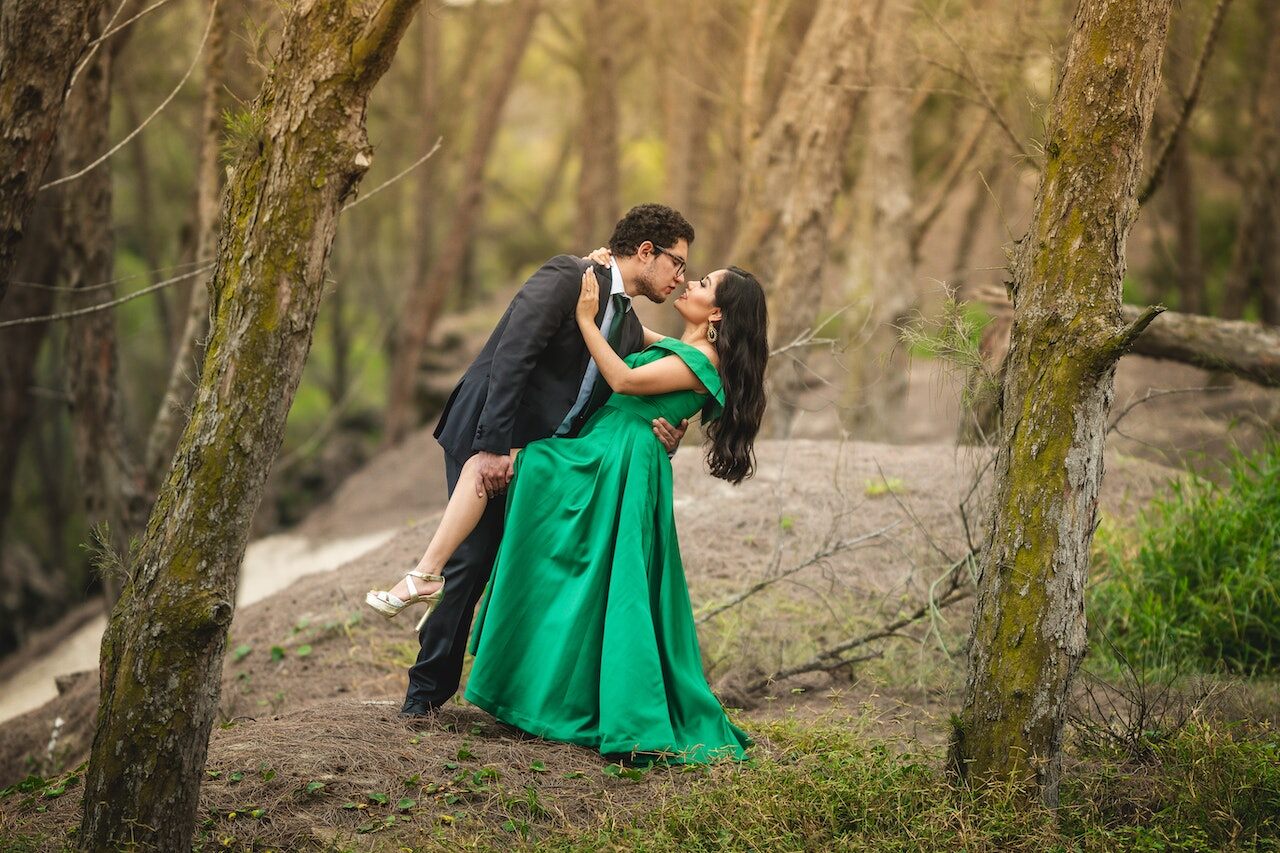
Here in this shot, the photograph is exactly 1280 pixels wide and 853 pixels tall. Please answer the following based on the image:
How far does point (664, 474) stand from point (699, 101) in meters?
12.2

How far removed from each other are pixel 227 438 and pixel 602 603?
183cm

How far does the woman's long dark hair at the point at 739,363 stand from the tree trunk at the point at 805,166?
4192mm

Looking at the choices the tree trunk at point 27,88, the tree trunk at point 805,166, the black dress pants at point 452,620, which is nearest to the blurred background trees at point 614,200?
the tree trunk at point 805,166

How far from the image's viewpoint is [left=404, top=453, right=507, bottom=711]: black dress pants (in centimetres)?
510

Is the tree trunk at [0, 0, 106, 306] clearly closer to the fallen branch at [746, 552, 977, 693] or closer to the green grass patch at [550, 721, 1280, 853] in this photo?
→ the green grass patch at [550, 721, 1280, 853]

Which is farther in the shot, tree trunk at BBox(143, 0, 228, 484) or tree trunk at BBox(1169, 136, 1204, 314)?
tree trunk at BBox(1169, 136, 1204, 314)

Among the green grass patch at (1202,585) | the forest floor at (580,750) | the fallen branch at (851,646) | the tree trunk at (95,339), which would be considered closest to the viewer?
the forest floor at (580,750)

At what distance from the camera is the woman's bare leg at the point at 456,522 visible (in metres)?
4.91

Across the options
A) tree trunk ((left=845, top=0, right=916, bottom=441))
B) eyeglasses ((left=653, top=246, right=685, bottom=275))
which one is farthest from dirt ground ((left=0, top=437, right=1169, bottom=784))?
tree trunk ((left=845, top=0, right=916, bottom=441))

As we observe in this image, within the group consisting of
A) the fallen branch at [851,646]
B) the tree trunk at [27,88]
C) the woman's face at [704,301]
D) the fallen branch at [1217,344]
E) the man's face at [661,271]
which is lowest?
the fallen branch at [851,646]

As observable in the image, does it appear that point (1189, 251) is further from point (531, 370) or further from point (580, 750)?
point (580, 750)

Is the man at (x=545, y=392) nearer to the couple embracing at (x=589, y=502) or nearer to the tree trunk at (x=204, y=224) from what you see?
the couple embracing at (x=589, y=502)

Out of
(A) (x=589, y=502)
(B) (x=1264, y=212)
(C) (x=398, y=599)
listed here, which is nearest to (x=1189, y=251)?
(B) (x=1264, y=212)

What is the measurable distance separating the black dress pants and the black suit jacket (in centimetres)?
25
